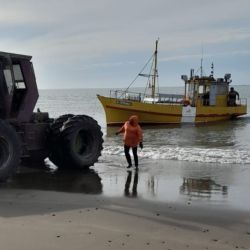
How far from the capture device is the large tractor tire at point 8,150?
9.26 meters

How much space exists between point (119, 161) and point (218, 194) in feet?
15.5

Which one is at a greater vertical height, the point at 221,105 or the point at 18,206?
the point at 221,105

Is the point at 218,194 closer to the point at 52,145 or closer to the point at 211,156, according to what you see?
the point at 52,145

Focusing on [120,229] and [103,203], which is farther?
[103,203]

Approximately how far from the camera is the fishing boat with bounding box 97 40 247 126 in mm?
30781

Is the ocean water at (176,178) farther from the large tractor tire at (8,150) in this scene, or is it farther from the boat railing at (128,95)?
the boat railing at (128,95)

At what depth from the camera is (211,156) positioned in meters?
14.0

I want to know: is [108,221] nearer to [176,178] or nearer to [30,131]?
[176,178]

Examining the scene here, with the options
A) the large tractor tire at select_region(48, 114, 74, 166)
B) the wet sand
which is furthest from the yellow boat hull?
the wet sand

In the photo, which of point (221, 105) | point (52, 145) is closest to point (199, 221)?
point (52, 145)

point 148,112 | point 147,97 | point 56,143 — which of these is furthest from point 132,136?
point 147,97

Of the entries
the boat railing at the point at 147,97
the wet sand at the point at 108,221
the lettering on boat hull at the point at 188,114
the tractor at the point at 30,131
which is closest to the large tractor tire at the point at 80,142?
the tractor at the point at 30,131

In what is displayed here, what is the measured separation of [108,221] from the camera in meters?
6.39

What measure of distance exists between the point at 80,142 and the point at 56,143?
745mm
